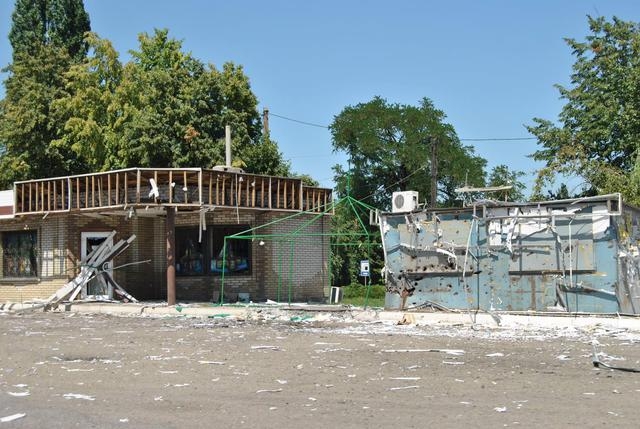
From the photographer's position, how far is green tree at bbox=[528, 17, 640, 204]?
33781mm

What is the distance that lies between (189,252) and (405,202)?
411 inches

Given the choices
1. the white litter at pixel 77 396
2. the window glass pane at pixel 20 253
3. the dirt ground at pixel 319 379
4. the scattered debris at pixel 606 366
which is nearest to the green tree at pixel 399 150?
the window glass pane at pixel 20 253

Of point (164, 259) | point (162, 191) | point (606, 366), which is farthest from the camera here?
point (164, 259)

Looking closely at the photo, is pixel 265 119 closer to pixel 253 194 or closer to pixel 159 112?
pixel 159 112

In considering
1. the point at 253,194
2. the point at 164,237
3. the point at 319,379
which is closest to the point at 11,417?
the point at 319,379

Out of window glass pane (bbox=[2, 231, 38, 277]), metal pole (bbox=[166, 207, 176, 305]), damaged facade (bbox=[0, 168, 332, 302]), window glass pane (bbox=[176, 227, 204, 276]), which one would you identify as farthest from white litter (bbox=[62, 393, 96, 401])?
window glass pane (bbox=[2, 231, 38, 277])

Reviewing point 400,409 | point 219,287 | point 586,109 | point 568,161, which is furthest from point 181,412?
point 586,109

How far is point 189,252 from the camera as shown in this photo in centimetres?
2761

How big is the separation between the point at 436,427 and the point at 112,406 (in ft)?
12.0

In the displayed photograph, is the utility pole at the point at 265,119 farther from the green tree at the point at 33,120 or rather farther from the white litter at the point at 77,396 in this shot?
the white litter at the point at 77,396

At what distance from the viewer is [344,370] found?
10836 mm

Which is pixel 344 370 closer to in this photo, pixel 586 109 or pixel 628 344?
pixel 628 344

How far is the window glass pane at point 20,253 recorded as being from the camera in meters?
28.6

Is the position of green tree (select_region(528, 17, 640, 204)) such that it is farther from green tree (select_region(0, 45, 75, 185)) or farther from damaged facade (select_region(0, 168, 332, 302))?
green tree (select_region(0, 45, 75, 185))
